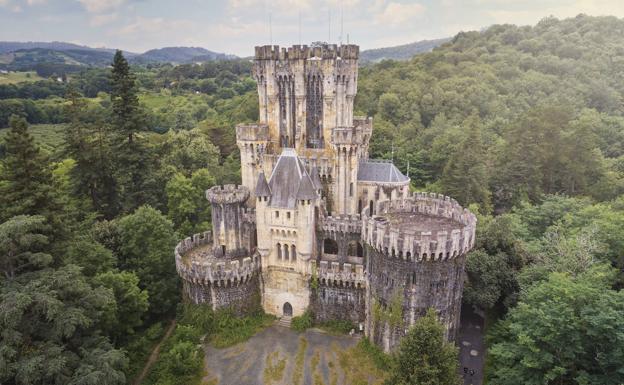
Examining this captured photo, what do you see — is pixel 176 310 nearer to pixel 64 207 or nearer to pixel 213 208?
pixel 213 208

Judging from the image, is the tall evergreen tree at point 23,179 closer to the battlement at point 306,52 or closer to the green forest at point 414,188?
the green forest at point 414,188

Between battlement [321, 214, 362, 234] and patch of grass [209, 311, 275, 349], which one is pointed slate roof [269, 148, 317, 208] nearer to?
battlement [321, 214, 362, 234]

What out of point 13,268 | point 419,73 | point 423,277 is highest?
point 419,73

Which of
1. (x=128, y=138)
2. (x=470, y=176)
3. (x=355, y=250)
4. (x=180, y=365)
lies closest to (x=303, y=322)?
(x=355, y=250)

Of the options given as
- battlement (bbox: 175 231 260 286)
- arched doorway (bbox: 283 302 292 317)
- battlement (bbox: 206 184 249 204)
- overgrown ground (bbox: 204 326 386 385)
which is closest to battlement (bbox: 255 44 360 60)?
battlement (bbox: 206 184 249 204)

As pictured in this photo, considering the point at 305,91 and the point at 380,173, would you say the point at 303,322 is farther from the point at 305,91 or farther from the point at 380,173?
the point at 305,91

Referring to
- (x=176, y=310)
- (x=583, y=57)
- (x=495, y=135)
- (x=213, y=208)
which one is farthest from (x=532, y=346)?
(x=583, y=57)

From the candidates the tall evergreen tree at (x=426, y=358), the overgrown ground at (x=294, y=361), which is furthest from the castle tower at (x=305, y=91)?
the tall evergreen tree at (x=426, y=358)
